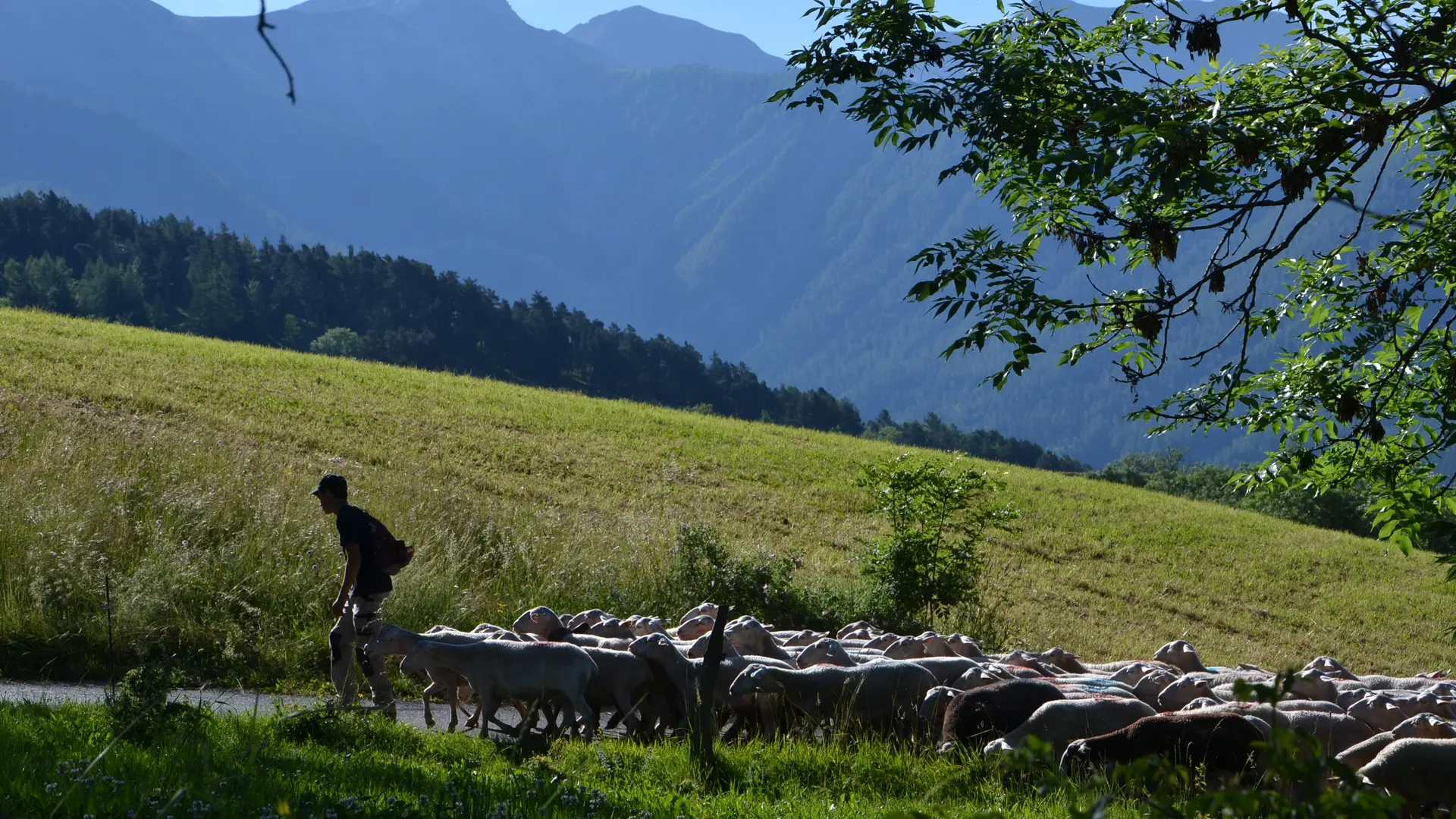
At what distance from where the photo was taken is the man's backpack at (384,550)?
811 centimetres

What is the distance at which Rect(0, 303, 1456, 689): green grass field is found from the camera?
35.5ft

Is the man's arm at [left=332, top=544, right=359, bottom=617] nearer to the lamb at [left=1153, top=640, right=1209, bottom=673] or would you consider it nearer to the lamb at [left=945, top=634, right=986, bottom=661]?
the lamb at [left=945, top=634, right=986, bottom=661]

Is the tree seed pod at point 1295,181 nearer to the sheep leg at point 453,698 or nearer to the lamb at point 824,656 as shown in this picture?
the lamb at point 824,656

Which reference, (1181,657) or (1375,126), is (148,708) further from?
(1181,657)

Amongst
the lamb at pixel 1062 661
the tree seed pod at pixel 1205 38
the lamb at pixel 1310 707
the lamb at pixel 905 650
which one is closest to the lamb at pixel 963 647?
the lamb at pixel 905 650

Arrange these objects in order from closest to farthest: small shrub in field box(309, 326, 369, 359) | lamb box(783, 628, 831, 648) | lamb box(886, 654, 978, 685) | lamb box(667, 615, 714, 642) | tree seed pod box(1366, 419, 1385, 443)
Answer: tree seed pod box(1366, 419, 1385, 443) < lamb box(886, 654, 978, 685) < lamb box(667, 615, 714, 642) < lamb box(783, 628, 831, 648) < small shrub in field box(309, 326, 369, 359)

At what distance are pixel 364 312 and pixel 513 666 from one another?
321 feet

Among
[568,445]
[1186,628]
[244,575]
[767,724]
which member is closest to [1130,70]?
[767,724]

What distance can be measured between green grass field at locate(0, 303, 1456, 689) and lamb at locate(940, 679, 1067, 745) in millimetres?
5643

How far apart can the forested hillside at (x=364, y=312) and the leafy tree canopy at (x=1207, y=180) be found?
8006 cm

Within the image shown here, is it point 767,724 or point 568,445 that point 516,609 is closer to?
point 767,724

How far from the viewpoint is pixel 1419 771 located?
19.6 ft

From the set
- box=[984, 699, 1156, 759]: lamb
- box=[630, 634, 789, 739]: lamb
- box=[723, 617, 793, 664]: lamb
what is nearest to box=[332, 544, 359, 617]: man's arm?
box=[630, 634, 789, 739]: lamb

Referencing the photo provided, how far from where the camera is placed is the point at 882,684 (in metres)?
8.17
